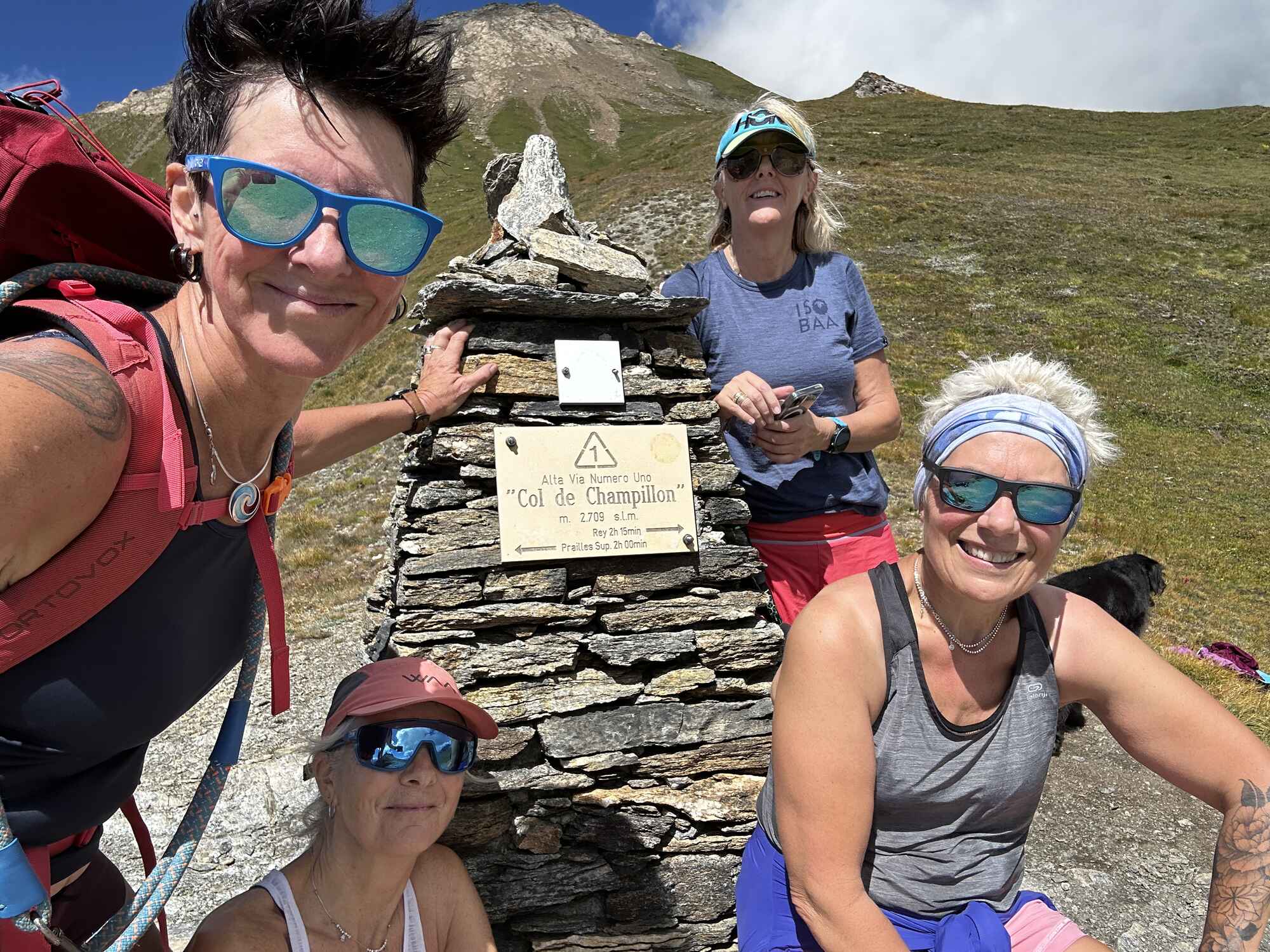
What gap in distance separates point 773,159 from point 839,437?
118 cm

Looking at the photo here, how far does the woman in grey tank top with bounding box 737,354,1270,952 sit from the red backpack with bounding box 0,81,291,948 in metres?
1.57

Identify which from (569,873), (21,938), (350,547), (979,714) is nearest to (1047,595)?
(979,714)

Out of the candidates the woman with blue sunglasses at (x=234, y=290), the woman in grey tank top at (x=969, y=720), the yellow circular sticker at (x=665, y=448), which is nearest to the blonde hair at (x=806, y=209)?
the yellow circular sticker at (x=665, y=448)

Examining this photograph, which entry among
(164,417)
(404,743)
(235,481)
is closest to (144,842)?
(404,743)

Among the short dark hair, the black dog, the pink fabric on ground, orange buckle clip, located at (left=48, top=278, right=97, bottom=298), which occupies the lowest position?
the pink fabric on ground

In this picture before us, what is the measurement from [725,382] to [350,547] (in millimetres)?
9004

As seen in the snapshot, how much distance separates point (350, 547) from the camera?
1144 centimetres

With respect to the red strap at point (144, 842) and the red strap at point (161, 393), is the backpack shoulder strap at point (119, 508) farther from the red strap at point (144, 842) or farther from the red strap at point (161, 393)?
the red strap at point (144, 842)

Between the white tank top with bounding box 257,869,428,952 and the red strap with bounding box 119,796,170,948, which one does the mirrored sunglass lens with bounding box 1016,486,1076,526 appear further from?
the red strap with bounding box 119,796,170,948

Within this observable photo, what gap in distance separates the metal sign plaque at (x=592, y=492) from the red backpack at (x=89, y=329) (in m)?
1.71

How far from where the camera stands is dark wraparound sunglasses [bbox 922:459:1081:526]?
7.53 ft

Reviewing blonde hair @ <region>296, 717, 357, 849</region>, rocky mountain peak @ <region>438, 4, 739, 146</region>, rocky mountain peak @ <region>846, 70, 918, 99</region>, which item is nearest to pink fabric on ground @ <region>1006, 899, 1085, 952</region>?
blonde hair @ <region>296, 717, 357, 849</region>

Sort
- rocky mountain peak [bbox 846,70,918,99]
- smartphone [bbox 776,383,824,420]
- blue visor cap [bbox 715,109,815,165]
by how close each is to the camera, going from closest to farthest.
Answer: smartphone [bbox 776,383,824,420]
blue visor cap [bbox 715,109,815,165]
rocky mountain peak [bbox 846,70,918,99]

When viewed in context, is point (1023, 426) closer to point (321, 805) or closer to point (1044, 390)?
point (1044, 390)
